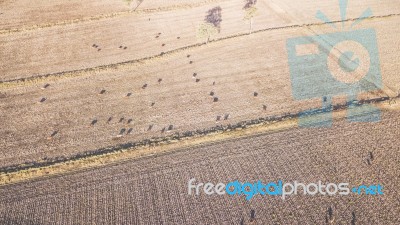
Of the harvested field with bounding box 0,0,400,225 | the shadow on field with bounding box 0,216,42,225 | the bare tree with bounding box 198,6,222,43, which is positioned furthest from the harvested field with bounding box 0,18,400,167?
the shadow on field with bounding box 0,216,42,225

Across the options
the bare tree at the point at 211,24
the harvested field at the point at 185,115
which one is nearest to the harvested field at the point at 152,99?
the harvested field at the point at 185,115

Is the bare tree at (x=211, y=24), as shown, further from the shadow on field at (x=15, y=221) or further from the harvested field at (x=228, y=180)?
the shadow on field at (x=15, y=221)

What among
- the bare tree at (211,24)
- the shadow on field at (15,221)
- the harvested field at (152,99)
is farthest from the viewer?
the bare tree at (211,24)

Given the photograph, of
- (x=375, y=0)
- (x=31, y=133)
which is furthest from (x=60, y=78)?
(x=375, y=0)

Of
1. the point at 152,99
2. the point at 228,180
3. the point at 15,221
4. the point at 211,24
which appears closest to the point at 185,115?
the point at 152,99

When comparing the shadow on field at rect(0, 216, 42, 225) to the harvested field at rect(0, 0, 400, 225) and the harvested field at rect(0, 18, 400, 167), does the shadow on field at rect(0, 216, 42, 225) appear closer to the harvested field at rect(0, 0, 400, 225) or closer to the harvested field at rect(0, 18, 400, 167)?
the harvested field at rect(0, 0, 400, 225)

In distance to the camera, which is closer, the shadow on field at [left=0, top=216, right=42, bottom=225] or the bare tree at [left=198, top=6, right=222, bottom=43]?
the shadow on field at [left=0, top=216, right=42, bottom=225]
